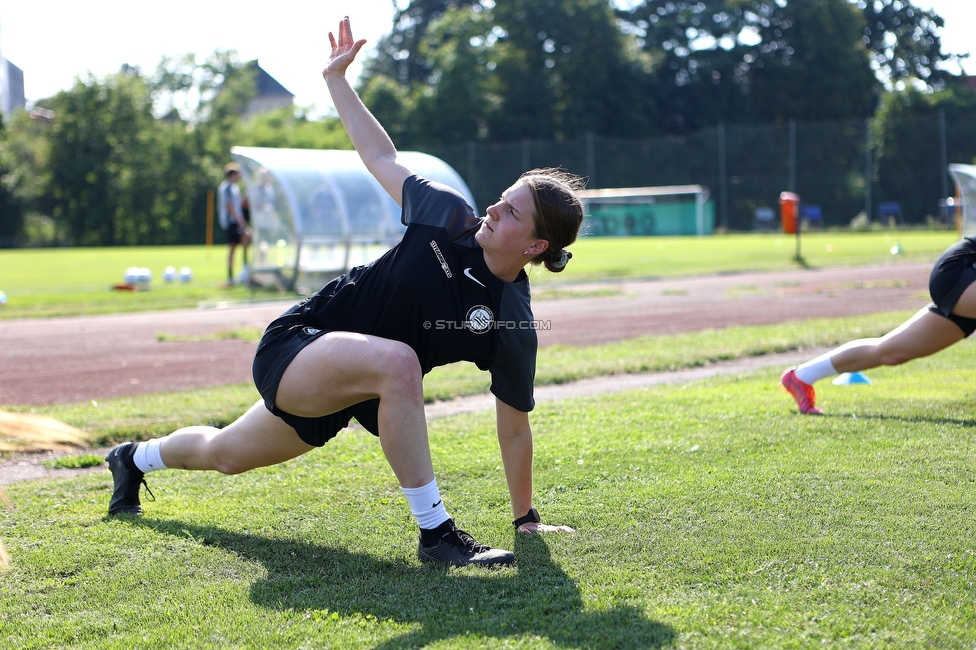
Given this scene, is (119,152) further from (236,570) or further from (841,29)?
(236,570)

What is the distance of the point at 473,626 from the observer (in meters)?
2.78

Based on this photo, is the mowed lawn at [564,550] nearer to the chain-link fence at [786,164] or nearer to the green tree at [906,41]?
the chain-link fence at [786,164]

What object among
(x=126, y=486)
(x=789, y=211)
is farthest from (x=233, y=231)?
(x=789, y=211)

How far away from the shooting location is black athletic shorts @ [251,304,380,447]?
11.1 ft

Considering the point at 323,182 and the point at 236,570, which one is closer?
the point at 236,570

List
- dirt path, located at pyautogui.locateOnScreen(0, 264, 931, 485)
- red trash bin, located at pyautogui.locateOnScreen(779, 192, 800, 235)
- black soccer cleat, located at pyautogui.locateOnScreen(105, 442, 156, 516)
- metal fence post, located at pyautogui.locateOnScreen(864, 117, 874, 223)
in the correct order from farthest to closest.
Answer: metal fence post, located at pyautogui.locateOnScreen(864, 117, 874, 223)
red trash bin, located at pyautogui.locateOnScreen(779, 192, 800, 235)
dirt path, located at pyautogui.locateOnScreen(0, 264, 931, 485)
black soccer cleat, located at pyautogui.locateOnScreen(105, 442, 156, 516)

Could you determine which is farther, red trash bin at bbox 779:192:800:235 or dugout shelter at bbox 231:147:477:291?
red trash bin at bbox 779:192:800:235

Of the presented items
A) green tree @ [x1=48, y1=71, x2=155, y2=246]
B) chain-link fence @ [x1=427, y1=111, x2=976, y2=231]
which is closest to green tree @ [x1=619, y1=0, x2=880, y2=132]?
chain-link fence @ [x1=427, y1=111, x2=976, y2=231]

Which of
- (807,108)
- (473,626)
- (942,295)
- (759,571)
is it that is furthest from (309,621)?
(807,108)

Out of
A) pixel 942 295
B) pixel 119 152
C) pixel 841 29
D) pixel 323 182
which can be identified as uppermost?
pixel 841 29

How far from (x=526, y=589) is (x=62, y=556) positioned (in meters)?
1.68

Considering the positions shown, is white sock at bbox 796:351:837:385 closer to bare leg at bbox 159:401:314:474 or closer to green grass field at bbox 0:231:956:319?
bare leg at bbox 159:401:314:474

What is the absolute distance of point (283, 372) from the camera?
3354 mm

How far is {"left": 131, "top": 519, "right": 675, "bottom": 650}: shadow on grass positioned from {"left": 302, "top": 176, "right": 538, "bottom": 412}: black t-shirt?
679mm
